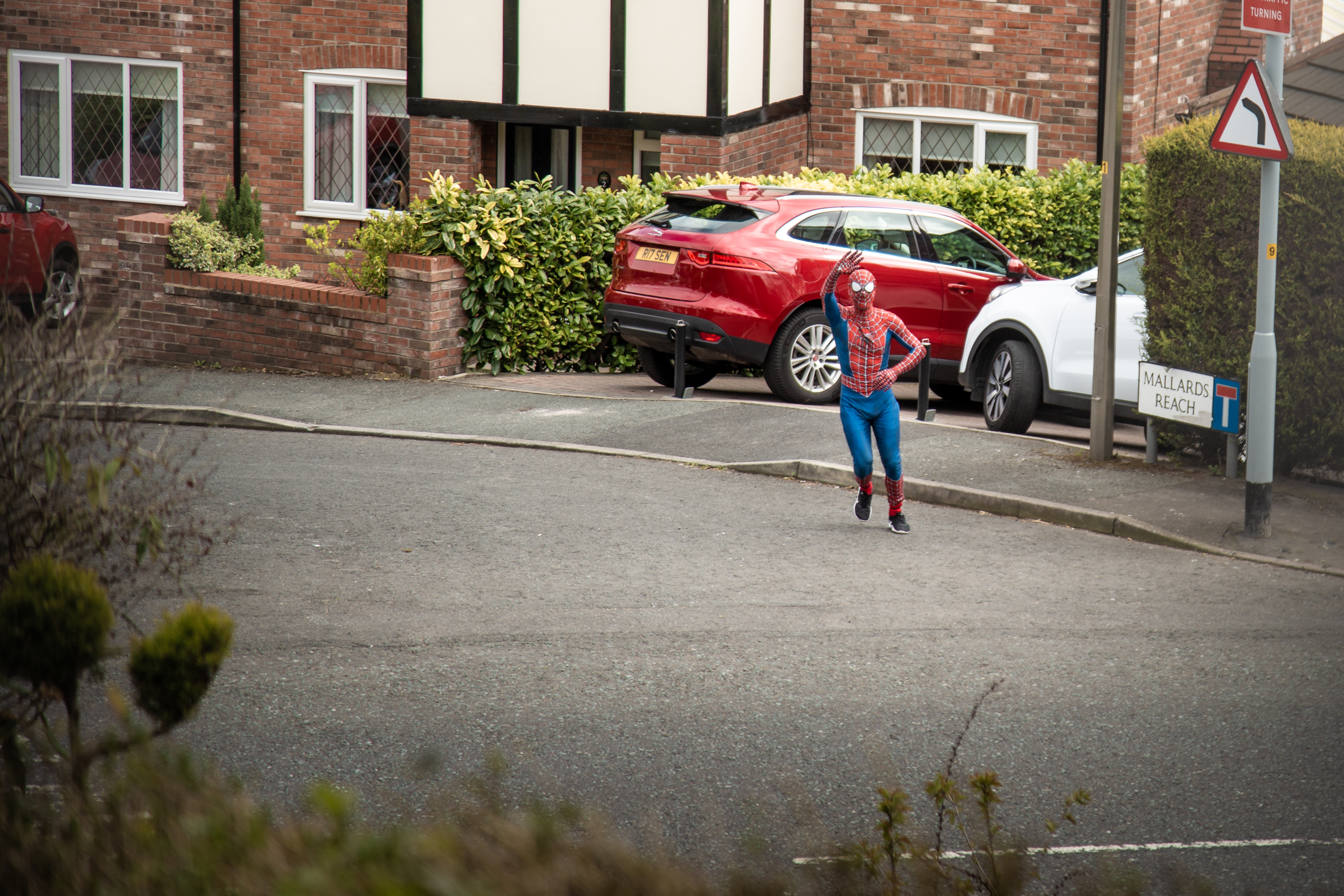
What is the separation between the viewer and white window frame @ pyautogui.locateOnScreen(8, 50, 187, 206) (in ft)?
65.9

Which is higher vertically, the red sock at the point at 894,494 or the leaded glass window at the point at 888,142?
the leaded glass window at the point at 888,142

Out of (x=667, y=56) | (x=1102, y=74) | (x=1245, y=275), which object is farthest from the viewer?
(x=1102, y=74)

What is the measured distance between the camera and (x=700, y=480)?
10.8 metres

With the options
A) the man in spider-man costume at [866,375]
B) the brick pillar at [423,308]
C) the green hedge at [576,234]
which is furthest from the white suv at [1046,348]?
the brick pillar at [423,308]

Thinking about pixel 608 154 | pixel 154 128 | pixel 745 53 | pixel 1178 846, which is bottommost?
pixel 1178 846

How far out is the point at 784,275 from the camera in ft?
44.2

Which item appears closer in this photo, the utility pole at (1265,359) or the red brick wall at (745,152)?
the utility pole at (1265,359)

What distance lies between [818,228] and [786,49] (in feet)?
18.6

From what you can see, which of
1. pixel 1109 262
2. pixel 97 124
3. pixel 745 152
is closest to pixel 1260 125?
pixel 1109 262

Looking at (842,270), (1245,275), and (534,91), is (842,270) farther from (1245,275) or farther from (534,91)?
(534,91)

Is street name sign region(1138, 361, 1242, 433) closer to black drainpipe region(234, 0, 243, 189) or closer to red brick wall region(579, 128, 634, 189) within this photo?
red brick wall region(579, 128, 634, 189)

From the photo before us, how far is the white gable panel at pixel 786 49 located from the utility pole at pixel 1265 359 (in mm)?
9826

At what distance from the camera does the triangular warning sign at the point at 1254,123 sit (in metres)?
8.86

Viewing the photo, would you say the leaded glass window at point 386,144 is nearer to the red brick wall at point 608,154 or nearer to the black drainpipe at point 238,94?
the black drainpipe at point 238,94
